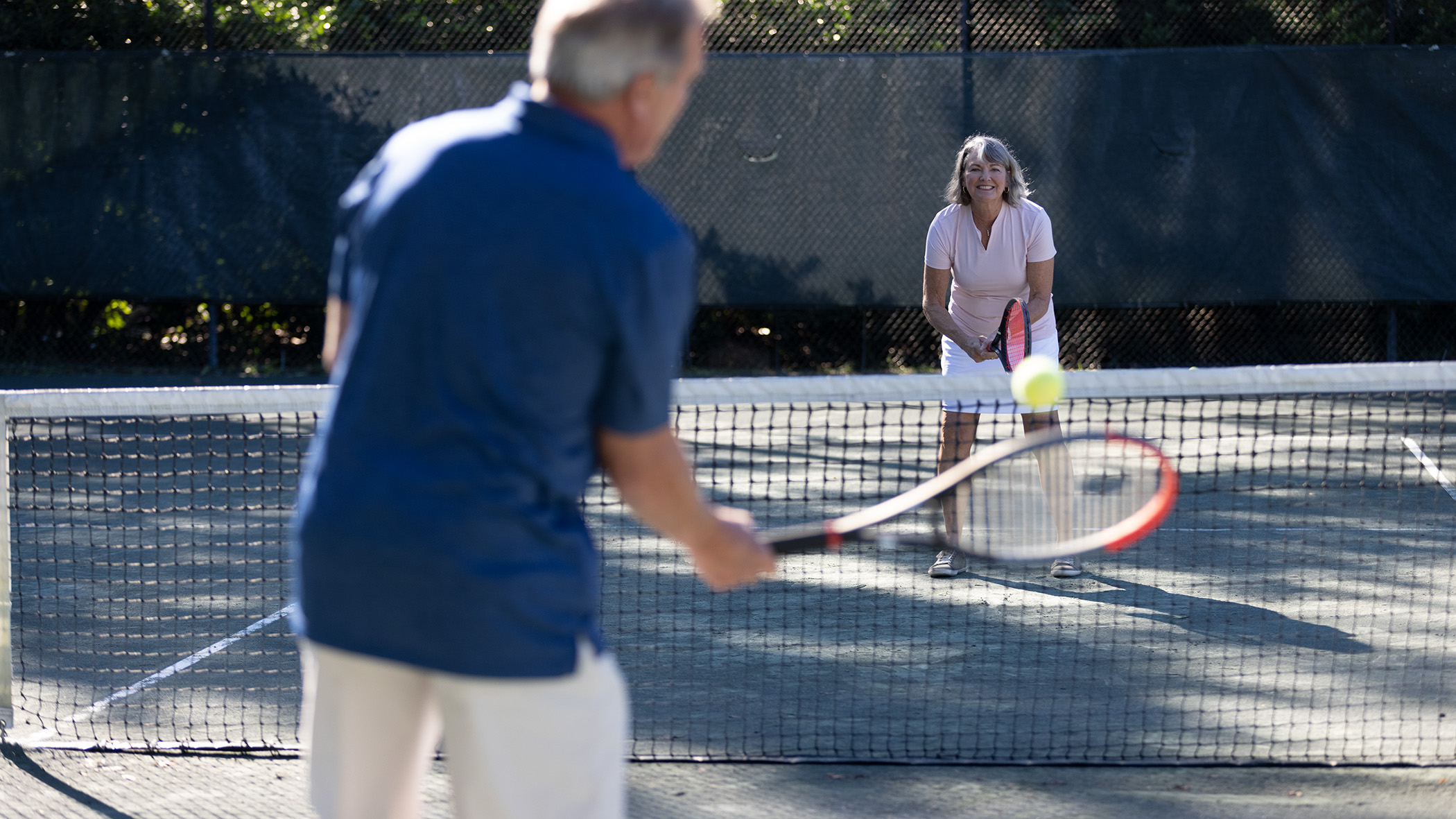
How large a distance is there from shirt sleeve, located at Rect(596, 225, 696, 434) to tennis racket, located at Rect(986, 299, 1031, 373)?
335 cm

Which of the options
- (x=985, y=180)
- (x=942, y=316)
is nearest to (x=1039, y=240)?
(x=985, y=180)

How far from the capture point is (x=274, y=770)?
3.36 metres

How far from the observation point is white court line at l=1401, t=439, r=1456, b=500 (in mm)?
6779

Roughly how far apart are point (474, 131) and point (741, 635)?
3.11 meters

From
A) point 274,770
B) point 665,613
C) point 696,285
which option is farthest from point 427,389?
point 696,285

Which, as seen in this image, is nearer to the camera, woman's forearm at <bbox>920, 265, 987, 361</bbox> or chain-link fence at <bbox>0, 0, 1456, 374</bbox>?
woman's forearm at <bbox>920, 265, 987, 361</bbox>

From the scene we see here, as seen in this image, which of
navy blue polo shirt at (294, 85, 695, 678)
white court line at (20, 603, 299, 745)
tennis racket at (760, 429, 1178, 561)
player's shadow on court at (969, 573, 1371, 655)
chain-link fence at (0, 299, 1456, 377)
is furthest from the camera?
chain-link fence at (0, 299, 1456, 377)

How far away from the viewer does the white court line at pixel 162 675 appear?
3.75 m

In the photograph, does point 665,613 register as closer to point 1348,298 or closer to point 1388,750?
point 1388,750

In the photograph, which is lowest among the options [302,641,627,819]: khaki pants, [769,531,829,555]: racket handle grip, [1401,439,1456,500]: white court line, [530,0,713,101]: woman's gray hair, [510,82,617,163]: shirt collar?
[302,641,627,819]: khaki pants

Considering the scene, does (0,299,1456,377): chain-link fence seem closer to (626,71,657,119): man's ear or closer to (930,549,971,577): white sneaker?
(930,549,971,577): white sneaker

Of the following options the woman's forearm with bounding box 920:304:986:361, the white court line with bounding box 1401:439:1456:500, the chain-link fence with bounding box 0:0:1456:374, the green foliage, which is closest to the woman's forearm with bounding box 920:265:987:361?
the woman's forearm with bounding box 920:304:986:361

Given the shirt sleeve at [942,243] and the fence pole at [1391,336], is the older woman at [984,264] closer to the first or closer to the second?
the shirt sleeve at [942,243]

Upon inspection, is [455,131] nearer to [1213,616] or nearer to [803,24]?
[1213,616]
